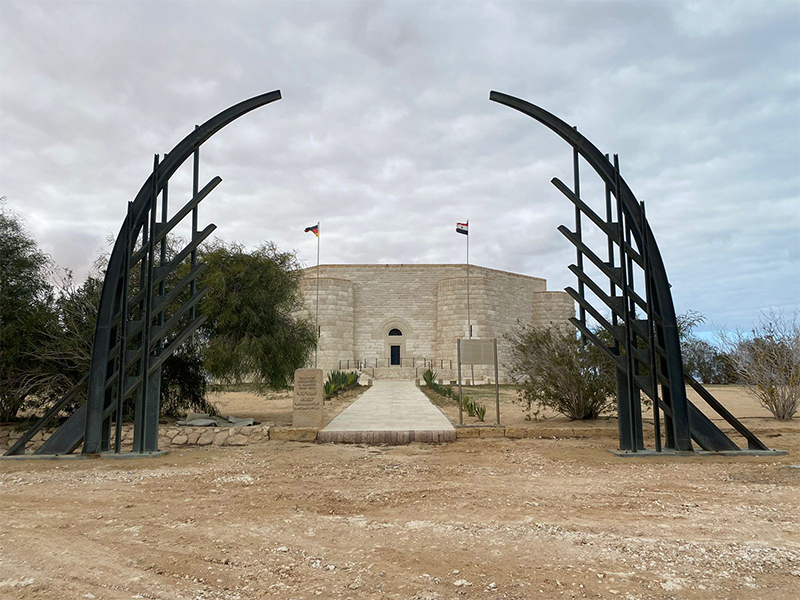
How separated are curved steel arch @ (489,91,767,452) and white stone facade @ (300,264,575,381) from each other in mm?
29181

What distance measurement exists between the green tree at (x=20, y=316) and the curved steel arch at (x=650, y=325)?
9.02m

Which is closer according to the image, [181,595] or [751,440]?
[181,595]

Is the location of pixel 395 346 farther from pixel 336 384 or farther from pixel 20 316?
pixel 20 316

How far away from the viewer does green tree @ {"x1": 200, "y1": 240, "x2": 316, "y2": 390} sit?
440 inches

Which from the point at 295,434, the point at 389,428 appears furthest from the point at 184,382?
the point at 389,428

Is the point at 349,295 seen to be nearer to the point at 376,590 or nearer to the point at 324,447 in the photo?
the point at 324,447

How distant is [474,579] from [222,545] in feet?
5.89

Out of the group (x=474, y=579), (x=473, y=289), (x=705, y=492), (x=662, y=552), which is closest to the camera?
(x=474, y=579)

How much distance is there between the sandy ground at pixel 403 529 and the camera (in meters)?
3.15

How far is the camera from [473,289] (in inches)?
1518

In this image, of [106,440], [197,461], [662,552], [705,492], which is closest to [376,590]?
[662,552]

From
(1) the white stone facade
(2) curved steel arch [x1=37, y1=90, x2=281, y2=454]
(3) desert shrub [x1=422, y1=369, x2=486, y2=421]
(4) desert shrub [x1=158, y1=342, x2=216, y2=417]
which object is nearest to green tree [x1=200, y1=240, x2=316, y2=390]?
(4) desert shrub [x1=158, y1=342, x2=216, y2=417]

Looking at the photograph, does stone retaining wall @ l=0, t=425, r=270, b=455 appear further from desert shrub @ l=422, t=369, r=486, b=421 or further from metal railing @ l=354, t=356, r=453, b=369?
metal railing @ l=354, t=356, r=453, b=369

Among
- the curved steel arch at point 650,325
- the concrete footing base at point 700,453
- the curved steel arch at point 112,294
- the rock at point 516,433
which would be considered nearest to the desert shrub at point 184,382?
the curved steel arch at point 112,294
